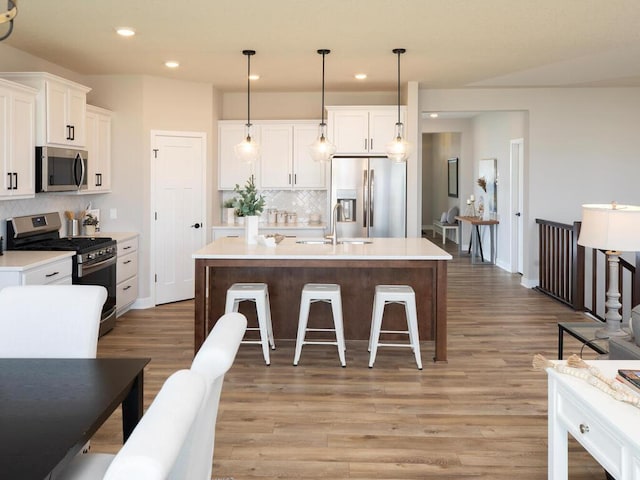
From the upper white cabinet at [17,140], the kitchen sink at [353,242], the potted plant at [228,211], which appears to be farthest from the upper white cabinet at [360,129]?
the upper white cabinet at [17,140]

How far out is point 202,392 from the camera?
1.28m

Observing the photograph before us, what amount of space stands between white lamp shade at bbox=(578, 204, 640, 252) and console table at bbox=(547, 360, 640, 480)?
1.01 meters

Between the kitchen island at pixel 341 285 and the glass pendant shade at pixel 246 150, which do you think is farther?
the glass pendant shade at pixel 246 150

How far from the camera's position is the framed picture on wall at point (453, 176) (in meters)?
13.3

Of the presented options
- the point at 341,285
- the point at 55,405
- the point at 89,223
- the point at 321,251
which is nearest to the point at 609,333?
the point at 321,251

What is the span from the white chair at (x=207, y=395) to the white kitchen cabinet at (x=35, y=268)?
295 centimetres

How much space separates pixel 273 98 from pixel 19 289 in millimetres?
5882

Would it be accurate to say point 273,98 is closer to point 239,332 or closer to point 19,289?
point 19,289

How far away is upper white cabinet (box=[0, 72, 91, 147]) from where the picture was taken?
5.03m

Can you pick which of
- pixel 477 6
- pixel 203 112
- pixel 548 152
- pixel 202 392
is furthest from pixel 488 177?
pixel 202 392

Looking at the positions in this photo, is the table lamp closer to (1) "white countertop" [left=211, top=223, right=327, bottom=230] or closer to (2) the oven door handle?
(2) the oven door handle

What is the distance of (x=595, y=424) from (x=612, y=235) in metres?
1.70

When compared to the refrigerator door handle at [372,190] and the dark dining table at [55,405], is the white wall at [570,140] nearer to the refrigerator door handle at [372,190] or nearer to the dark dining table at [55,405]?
the refrigerator door handle at [372,190]

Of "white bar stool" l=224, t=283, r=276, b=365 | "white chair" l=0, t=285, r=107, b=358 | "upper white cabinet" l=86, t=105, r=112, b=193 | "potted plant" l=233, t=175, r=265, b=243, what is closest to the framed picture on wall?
"upper white cabinet" l=86, t=105, r=112, b=193
